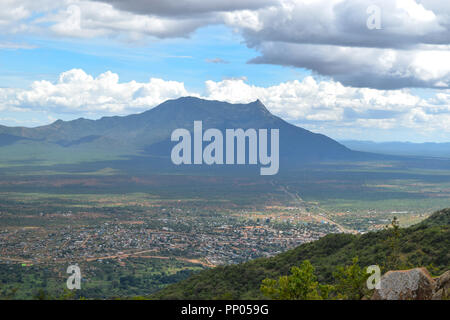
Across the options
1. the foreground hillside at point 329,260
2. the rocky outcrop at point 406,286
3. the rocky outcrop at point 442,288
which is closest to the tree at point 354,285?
the rocky outcrop at point 442,288

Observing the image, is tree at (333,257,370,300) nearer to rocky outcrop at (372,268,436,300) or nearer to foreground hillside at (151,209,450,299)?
rocky outcrop at (372,268,436,300)

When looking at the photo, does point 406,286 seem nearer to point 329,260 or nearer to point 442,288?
point 442,288

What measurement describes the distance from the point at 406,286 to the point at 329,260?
26.8 meters


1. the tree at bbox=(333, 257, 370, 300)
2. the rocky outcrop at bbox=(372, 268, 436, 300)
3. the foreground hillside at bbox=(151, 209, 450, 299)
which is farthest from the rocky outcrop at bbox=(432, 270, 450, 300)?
the foreground hillside at bbox=(151, 209, 450, 299)

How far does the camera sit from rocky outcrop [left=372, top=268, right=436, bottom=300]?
23625 mm

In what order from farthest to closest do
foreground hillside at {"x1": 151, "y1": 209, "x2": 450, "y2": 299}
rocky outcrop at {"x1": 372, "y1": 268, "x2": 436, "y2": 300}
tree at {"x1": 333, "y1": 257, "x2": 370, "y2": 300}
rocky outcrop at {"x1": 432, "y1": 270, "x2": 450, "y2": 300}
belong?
foreground hillside at {"x1": 151, "y1": 209, "x2": 450, "y2": 299}
tree at {"x1": 333, "y1": 257, "x2": 370, "y2": 300}
rocky outcrop at {"x1": 432, "y1": 270, "x2": 450, "y2": 300}
rocky outcrop at {"x1": 372, "y1": 268, "x2": 436, "y2": 300}

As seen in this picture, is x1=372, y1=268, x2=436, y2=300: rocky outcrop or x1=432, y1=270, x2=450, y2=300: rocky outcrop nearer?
Answer: x1=372, y1=268, x2=436, y2=300: rocky outcrop

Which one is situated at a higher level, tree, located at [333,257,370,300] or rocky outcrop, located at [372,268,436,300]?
rocky outcrop, located at [372,268,436,300]

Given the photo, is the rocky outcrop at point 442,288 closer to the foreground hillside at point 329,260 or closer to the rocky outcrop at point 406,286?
the rocky outcrop at point 406,286

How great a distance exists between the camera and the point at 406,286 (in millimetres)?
23719

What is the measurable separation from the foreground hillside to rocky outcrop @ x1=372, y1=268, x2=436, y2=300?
48.2 feet

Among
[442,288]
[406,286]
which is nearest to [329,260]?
[442,288]
